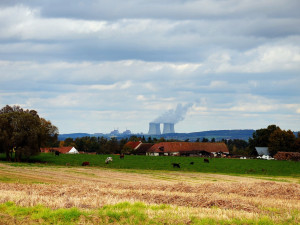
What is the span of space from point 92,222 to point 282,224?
6030 millimetres

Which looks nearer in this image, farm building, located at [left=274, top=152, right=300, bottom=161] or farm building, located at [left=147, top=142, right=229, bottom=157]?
farm building, located at [left=274, top=152, right=300, bottom=161]

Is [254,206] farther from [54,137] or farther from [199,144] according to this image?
[199,144]

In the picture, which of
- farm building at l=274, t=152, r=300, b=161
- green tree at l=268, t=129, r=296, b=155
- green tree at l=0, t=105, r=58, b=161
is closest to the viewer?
green tree at l=0, t=105, r=58, b=161

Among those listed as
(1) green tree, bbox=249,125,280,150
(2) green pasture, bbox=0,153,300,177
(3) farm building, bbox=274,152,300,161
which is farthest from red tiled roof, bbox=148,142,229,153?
(2) green pasture, bbox=0,153,300,177

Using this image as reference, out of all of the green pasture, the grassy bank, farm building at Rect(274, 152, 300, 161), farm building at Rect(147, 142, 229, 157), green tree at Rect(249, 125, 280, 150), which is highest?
green tree at Rect(249, 125, 280, 150)

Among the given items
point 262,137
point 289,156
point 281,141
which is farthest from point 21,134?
point 262,137

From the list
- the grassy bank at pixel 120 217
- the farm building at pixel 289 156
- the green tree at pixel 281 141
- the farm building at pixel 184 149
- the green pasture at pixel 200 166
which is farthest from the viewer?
the farm building at pixel 184 149

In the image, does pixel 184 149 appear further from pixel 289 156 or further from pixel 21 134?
pixel 21 134

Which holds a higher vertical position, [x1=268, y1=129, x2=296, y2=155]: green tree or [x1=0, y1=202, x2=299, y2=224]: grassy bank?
[x1=268, y1=129, x2=296, y2=155]: green tree

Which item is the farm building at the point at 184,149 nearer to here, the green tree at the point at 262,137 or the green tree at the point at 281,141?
the green tree at the point at 262,137

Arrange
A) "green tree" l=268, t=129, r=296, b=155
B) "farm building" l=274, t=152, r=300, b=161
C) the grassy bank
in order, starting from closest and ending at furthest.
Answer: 1. the grassy bank
2. "farm building" l=274, t=152, r=300, b=161
3. "green tree" l=268, t=129, r=296, b=155

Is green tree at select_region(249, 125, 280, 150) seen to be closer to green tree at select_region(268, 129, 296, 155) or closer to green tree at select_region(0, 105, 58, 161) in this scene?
green tree at select_region(268, 129, 296, 155)

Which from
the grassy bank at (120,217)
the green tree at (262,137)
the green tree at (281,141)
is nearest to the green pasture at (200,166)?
the grassy bank at (120,217)

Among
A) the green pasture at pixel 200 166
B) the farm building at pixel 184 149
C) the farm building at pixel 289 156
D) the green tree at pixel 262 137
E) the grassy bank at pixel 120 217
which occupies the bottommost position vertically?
the green pasture at pixel 200 166
